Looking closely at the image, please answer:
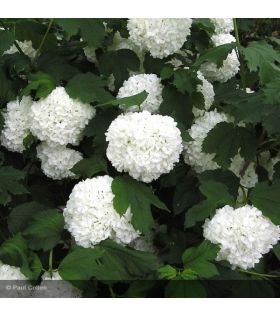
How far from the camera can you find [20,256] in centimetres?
194

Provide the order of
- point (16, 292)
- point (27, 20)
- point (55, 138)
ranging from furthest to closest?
point (27, 20) → point (55, 138) → point (16, 292)

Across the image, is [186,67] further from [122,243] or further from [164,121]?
[122,243]

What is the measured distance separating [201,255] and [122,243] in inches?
15.0

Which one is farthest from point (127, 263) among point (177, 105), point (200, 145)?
point (177, 105)

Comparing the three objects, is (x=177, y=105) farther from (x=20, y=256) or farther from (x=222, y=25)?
(x=20, y=256)

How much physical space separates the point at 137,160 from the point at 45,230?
0.49 metres

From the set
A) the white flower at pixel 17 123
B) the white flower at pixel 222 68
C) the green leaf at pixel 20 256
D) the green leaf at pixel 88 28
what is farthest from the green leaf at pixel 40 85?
the white flower at pixel 222 68

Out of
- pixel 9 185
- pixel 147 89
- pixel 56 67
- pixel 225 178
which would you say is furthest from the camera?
pixel 56 67

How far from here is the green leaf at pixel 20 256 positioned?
6.29 feet

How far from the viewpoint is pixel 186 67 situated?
99.3 inches

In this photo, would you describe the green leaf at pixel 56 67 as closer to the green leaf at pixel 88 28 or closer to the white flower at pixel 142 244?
the green leaf at pixel 88 28

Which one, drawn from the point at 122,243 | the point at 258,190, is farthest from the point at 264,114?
the point at 122,243

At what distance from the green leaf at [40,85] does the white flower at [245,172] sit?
3.15 feet

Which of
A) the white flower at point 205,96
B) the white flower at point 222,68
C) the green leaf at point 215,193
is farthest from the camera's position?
the white flower at point 222,68
